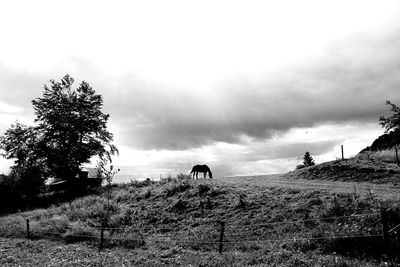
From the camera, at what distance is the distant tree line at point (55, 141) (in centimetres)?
5034

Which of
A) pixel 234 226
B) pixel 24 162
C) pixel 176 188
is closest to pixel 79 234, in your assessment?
pixel 176 188

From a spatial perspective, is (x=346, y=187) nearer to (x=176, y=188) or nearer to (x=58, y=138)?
(x=176, y=188)

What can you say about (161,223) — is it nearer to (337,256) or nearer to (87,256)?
(87,256)

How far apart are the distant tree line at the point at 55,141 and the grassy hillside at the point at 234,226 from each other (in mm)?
22031

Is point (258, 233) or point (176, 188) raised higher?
point (176, 188)

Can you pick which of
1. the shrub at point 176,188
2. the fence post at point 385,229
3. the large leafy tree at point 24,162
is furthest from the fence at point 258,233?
the large leafy tree at point 24,162

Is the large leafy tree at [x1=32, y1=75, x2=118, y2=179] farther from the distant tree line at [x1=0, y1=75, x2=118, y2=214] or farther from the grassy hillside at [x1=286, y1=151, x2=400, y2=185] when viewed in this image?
the grassy hillside at [x1=286, y1=151, x2=400, y2=185]

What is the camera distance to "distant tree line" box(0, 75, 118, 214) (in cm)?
5034

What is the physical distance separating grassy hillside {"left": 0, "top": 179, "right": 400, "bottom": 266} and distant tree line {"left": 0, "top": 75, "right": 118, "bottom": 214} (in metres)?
22.0

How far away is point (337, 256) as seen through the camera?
A: 13633 millimetres

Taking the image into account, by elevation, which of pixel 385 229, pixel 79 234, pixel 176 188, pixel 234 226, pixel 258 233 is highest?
pixel 176 188

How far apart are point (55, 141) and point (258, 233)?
43.8m

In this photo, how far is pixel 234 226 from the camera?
19484mm

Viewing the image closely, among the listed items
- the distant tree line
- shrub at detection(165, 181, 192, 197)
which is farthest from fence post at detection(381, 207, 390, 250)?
the distant tree line
